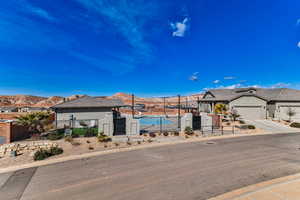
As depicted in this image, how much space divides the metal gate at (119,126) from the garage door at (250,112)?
23950 millimetres

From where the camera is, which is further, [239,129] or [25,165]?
[239,129]

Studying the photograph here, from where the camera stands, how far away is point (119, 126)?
16.5 metres

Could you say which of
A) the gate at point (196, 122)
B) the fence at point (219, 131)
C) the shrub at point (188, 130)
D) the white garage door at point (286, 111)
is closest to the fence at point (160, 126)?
the shrub at point (188, 130)

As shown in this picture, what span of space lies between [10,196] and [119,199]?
450 cm

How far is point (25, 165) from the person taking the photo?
945 centimetres

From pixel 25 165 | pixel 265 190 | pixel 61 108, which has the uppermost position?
pixel 61 108

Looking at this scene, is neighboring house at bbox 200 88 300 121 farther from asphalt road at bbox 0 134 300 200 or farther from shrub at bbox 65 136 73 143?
shrub at bbox 65 136 73 143

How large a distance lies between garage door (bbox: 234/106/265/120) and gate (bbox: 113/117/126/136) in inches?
943

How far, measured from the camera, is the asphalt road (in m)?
5.71

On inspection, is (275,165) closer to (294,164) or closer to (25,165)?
(294,164)

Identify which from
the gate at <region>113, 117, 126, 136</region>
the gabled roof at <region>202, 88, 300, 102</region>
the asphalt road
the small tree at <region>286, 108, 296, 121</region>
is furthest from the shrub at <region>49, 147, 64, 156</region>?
the small tree at <region>286, 108, 296, 121</region>

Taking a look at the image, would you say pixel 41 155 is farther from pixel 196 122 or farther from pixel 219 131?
pixel 219 131

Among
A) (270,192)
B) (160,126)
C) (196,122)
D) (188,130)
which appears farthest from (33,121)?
(270,192)

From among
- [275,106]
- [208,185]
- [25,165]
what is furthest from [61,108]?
[275,106]
